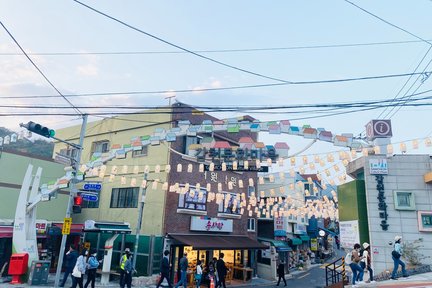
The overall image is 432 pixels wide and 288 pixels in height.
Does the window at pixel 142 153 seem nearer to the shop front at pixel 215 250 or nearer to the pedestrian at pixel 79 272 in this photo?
the shop front at pixel 215 250

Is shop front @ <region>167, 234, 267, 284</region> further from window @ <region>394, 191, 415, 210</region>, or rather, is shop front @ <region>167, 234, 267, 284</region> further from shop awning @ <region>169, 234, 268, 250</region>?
window @ <region>394, 191, 415, 210</region>

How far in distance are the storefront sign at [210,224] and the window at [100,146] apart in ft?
29.9

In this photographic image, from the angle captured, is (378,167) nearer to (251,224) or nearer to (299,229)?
(251,224)

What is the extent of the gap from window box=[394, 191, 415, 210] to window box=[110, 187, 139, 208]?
15.9m

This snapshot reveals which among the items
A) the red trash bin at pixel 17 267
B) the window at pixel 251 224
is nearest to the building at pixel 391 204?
the window at pixel 251 224

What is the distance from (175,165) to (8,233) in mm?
10299

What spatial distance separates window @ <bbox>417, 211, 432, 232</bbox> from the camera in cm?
1648

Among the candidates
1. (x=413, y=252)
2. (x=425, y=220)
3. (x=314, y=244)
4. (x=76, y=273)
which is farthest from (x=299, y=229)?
(x=76, y=273)

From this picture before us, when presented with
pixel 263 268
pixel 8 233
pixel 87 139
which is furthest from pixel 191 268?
pixel 87 139

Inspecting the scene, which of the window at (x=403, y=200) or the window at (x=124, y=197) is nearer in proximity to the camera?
the window at (x=403, y=200)

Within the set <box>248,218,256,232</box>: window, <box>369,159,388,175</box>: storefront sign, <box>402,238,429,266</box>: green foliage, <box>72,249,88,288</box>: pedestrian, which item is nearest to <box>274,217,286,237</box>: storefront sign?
<box>248,218,256,232</box>: window

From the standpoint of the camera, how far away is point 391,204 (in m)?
17.0

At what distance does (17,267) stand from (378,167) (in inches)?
731

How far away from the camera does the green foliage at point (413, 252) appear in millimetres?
15941
